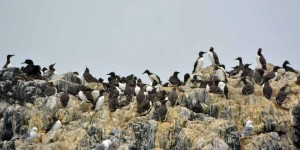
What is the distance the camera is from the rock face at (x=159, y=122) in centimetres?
3619

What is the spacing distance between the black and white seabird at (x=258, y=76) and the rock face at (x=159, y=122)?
1.07 metres

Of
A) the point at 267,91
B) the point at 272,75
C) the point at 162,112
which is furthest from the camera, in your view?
the point at 272,75

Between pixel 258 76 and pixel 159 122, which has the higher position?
pixel 258 76

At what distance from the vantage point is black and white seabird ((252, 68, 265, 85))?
42.4 metres

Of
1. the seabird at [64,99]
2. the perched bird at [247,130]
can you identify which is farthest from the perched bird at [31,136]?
the perched bird at [247,130]

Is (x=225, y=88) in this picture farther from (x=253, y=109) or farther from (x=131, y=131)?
(x=131, y=131)

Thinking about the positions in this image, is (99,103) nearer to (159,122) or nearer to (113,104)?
(113,104)

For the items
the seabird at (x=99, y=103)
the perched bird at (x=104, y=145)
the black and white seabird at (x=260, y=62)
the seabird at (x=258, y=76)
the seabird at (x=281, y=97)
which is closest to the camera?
the perched bird at (x=104, y=145)

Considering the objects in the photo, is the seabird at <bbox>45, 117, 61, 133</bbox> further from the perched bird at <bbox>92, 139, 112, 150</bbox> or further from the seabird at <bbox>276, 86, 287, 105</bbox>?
the seabird at <bbox>276, 86, 287, 105</bbox>

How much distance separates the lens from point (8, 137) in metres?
39.0

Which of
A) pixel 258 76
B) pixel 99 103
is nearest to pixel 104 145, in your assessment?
pixel 99 103

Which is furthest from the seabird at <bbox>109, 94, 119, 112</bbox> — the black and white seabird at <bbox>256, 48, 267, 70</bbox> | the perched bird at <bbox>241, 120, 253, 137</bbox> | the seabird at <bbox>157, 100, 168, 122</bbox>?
the black and white seabird at <bbox>256, 48, 267, 70</bbox>

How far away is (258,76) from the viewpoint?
1682 inches

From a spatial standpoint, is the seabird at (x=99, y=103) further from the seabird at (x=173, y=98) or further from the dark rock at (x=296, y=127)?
the dark rock at (x=296, y=127)
